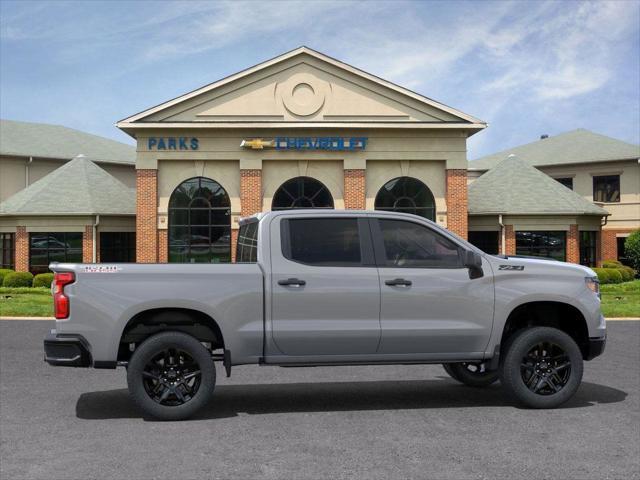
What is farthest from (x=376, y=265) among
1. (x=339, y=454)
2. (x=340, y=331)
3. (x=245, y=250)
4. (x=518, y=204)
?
(x=518, y=204)

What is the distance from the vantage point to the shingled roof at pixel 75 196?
1297 inches

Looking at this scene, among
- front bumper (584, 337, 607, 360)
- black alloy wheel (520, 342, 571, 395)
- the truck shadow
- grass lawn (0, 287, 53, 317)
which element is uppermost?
front bumper (584, 337, 607, 360)

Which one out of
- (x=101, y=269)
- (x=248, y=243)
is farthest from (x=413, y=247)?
(x=101, y=269)

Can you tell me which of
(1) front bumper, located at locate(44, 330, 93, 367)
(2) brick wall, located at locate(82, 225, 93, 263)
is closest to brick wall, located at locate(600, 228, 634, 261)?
(2) brick wall, located at locate(82, 225, 93, 263)

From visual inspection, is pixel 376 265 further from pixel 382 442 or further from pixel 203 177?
pixel 203 177

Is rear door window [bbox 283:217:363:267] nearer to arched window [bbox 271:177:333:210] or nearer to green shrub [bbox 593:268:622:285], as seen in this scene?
arched window [bbox 271:177:333:210]

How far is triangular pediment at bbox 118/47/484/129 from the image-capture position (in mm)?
29656

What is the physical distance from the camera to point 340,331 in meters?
7.18

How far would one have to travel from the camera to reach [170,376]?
7.00m

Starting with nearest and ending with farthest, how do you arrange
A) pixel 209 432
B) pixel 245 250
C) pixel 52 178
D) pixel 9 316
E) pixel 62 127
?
pixel 209 432 → pixel 245 250 → pixel 9 316 → pixel 52 178 → pixel 62 127

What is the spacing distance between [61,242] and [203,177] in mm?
8340

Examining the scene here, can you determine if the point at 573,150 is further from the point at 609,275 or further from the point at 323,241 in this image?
the point at 323,241

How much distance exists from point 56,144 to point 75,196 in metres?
14.1

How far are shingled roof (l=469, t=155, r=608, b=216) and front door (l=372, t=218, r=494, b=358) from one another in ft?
86.3
